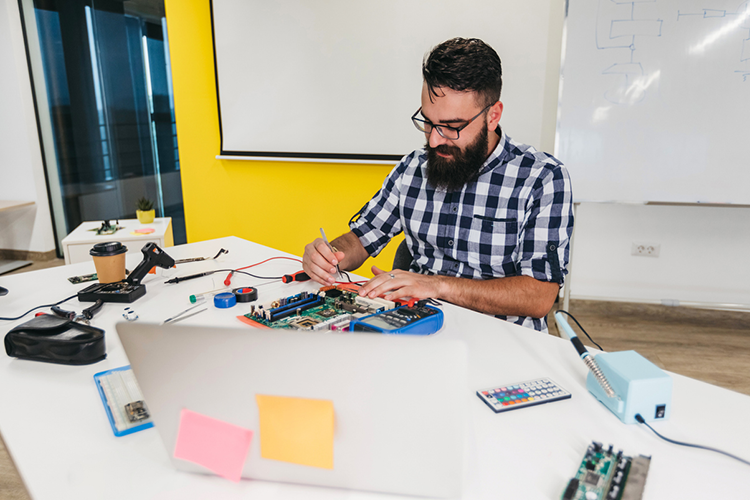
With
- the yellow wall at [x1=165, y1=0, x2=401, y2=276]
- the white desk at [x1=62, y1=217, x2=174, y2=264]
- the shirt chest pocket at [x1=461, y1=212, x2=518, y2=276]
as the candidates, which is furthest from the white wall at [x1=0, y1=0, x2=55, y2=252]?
the shirt chest pocket at [x1=461, y1=212, x2=518, y2=276]

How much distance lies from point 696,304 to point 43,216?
452 centimetres

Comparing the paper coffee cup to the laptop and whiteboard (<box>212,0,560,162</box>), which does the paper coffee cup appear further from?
whiteboard (<box>212,0,560,162</box>)

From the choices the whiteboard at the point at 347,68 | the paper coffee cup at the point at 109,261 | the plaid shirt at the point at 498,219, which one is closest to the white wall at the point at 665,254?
the whiteboard at the point at 347,68

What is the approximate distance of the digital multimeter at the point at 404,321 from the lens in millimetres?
923

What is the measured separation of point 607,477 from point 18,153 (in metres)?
4.38

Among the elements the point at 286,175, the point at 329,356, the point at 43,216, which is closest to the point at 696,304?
the point at 286,175

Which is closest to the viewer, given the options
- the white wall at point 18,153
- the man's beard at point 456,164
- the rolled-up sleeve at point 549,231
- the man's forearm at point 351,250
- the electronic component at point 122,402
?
the electronic component at point 122,402

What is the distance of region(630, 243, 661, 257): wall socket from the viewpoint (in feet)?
8.95

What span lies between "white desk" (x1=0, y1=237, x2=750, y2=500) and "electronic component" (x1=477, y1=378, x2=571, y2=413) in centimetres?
1

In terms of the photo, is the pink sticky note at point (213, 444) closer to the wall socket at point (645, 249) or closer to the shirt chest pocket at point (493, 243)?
the shirt chest pocket at point (493, 243)

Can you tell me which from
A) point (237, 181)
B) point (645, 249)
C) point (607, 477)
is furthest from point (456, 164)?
point (237, 181)

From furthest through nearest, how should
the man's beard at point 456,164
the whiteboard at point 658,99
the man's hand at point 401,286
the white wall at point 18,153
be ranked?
the white wall at point 18,153, the whiteboard at point 658,99, the man's beard at point 456,164, the man's hand at point 401,286

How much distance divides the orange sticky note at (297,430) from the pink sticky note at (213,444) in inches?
1.3

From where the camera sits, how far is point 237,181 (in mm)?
3109
